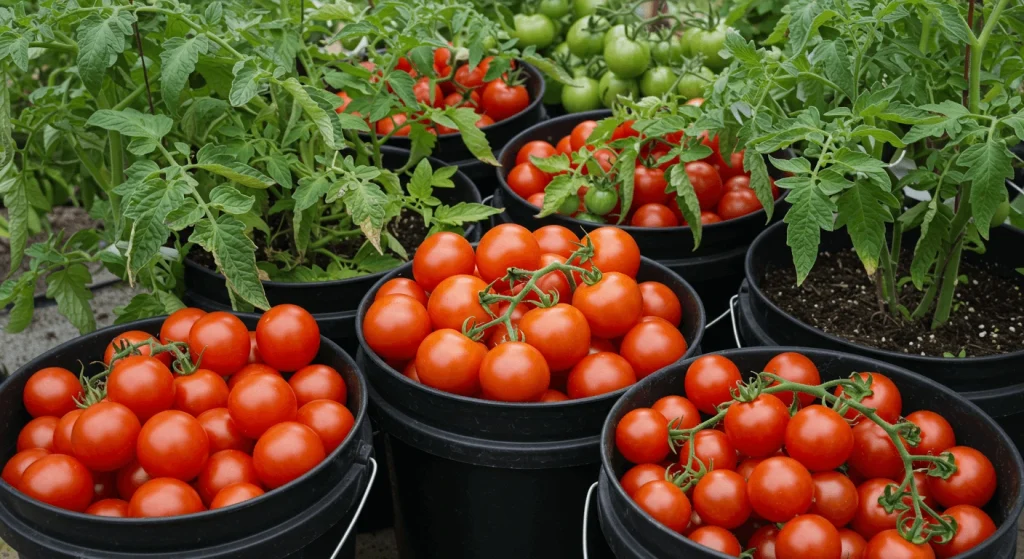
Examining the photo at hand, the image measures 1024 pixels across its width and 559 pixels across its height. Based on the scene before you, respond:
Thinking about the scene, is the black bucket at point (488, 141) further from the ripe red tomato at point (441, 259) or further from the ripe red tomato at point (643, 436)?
the ripe red tomato at point (643, 436)

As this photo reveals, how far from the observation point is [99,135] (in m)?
2.44

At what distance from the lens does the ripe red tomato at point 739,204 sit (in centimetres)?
256

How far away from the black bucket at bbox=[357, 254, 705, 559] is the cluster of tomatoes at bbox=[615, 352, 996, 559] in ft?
0.49

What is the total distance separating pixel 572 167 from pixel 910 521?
1.42m

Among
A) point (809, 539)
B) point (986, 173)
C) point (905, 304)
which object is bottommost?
point (905, 304)

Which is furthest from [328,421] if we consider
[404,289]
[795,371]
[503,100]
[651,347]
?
[503,100]

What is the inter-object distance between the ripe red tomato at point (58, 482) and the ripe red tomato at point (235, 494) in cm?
23

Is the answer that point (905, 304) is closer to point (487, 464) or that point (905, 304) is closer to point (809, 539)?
point (809, 539)

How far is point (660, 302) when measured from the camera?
2117mm

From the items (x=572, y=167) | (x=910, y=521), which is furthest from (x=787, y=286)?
(x=910, y=521)

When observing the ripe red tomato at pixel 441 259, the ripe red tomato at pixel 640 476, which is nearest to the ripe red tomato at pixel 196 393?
the ripe red tomato at pixel 441 259

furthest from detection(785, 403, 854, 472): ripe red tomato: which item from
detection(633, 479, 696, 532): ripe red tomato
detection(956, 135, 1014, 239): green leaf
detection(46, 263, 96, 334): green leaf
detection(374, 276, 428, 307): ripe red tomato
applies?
detection(46, 263, 96, 334): green leaf

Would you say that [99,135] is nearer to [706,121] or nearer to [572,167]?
[572,167]

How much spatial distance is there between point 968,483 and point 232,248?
4.60 feet
